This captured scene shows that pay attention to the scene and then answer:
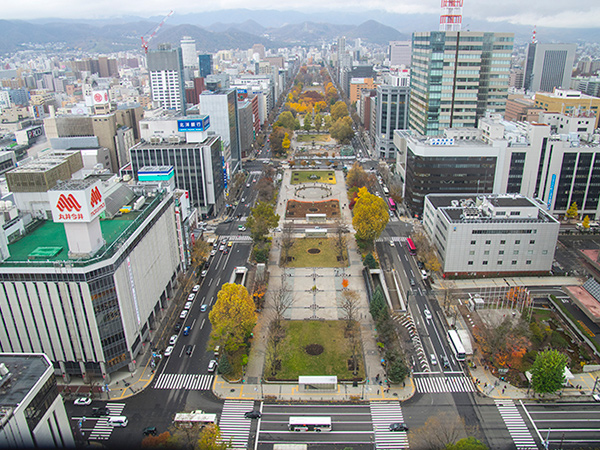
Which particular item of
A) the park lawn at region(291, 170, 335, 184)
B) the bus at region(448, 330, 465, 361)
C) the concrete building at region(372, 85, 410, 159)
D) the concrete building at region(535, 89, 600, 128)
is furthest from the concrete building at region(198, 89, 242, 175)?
the concrete building at region(535, 89, 600, 128)

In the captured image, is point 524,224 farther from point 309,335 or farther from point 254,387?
point 254,387

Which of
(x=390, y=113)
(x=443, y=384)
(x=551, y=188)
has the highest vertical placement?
(x=390, y=113)

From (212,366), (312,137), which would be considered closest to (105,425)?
(212,366)

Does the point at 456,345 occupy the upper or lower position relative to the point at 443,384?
upper

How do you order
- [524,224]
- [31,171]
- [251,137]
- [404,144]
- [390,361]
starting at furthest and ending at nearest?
[251,137], [404,144], [524,224], [31,171], [390,361]

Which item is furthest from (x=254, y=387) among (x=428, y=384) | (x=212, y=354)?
(x=428, y=384)

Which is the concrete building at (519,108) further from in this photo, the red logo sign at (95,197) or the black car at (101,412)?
the black car at (101,412)

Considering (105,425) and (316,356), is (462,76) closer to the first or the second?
(316,356)
